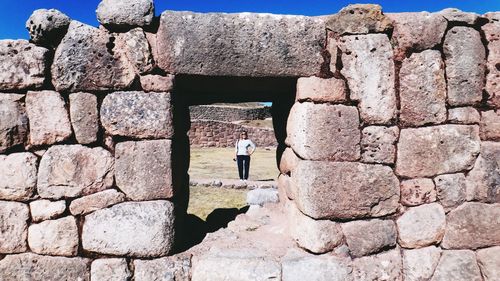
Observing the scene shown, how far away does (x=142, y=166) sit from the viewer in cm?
258

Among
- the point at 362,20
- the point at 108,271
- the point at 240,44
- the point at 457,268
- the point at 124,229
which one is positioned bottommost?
the point at 457,268

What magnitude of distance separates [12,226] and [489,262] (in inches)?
140

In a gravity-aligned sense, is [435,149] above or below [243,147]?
above

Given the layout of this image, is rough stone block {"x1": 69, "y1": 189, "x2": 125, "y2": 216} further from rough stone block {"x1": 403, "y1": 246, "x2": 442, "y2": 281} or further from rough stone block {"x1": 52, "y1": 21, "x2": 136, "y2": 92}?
rough stone block {"x1": 403, "y1": 246, "x2": 442, "y2": 281}

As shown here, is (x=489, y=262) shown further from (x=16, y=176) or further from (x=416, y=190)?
(x=16, y=176)

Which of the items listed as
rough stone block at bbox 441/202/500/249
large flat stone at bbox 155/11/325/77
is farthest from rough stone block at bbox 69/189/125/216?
rough stone block at bbox 441/202/500/249

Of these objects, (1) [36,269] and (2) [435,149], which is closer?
(1) [36,269]

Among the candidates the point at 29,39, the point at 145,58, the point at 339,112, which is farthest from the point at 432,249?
the point at 29,39

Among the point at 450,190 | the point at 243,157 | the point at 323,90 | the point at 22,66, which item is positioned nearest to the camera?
the point at 22,66

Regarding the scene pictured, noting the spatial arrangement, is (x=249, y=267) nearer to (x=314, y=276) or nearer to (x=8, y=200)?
(x=314, y=276)

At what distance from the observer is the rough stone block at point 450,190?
107 inches

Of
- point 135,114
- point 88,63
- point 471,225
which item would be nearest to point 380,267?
point 471,225

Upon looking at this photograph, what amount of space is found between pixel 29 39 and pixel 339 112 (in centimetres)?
228

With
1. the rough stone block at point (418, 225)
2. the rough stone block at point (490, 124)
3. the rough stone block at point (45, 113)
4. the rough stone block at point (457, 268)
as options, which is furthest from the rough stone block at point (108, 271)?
the rough stone block at point (490, 124)
